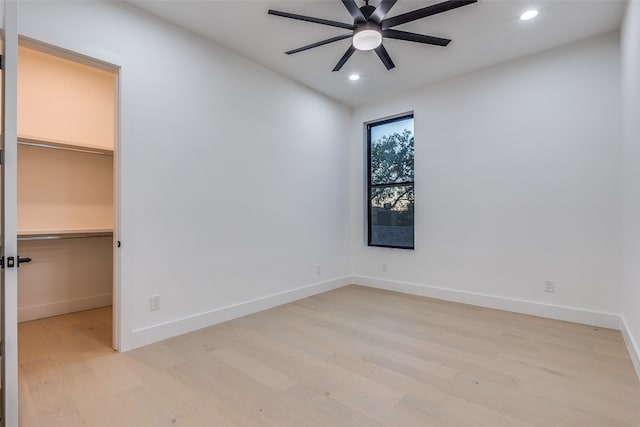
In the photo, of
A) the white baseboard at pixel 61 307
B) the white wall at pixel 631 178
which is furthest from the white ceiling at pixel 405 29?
the white baseboard at pixel 61 307

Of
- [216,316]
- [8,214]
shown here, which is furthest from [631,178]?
[8,214]

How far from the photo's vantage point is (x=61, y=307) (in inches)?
136

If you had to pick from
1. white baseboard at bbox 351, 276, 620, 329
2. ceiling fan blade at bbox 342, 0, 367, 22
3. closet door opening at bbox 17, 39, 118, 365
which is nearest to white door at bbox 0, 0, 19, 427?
closet door opening at bbox 17, 39, 118, 365

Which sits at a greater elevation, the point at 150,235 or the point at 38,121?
the point at 38,121

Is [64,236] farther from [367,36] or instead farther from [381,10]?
[381,10]

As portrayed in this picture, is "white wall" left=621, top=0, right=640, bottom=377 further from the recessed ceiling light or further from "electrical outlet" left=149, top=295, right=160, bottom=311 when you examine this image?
"electrical outlet" left=149, top=295, right=160, bottom=311

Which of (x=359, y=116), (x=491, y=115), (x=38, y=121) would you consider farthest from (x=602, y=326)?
(x=38, y=121)

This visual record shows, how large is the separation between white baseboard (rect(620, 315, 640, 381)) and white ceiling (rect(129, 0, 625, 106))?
8.84 ft

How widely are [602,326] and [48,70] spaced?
624 cm

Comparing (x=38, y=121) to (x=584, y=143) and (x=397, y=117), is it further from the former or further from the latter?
(x=584, y=143)

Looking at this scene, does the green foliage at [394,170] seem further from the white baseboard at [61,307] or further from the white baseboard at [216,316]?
the white baseboard at [61,307]

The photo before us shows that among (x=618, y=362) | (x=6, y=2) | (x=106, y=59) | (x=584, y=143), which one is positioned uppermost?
(x=106, y=59)

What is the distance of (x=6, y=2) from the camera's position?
1.41 m

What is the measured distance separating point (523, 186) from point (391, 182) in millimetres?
1718
